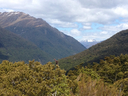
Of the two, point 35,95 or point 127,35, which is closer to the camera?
point 35,95

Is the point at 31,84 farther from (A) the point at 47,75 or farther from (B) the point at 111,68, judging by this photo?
(B) the point at 111,68

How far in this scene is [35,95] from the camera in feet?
38.6

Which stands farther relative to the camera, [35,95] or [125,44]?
[125,44]

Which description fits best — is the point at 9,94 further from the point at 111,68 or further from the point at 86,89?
the point at 111,68

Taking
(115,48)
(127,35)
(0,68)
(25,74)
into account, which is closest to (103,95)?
(25,74)

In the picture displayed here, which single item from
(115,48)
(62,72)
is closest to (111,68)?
(62,72)

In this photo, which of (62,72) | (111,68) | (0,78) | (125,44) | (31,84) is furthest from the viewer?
(125,44)

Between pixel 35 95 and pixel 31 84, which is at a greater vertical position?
pixel 31 84

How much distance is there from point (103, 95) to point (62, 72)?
5.98m

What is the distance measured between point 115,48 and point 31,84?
17915 centimetres

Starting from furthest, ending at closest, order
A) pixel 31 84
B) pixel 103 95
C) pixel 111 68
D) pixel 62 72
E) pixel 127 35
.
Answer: pixel 127 35 → pixel 111 68 → pixel 62 72 → pixel 31 84 → pixel 103 95

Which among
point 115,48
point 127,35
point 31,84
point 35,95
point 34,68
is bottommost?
point 35,95

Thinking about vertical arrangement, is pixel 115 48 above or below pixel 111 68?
above

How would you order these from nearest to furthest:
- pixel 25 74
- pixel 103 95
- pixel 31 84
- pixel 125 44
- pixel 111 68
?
1. pixel 103 95
2. pixel 31 84
3. pixel 25 74
4. pixel 111 68
5. pixel 125 44
